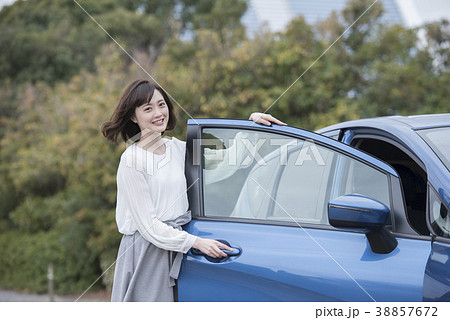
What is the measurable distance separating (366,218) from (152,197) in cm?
96

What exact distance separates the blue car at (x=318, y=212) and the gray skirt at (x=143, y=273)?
8cm

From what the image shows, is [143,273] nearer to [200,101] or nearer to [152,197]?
[152,197]

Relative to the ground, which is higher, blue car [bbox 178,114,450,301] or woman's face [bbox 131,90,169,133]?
woman's face [bbox 131,90,169,133]

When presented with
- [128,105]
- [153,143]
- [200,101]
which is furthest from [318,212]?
[200,101]

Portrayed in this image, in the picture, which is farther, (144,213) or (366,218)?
(144,213)

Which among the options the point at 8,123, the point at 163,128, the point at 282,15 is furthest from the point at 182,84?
the point at 282,15

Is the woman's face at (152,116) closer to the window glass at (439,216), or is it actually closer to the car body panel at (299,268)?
the car body panel at (299,268)

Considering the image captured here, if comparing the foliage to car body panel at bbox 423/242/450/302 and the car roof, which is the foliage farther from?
car body panel at bbox 423/242/450/302

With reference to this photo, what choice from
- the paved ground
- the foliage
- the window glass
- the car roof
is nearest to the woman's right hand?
the window glass

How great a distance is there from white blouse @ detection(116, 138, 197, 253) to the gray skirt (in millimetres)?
67

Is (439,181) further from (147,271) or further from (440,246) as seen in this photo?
(147,271)

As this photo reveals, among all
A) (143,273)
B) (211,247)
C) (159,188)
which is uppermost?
(159,188)

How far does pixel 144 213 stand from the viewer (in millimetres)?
2201

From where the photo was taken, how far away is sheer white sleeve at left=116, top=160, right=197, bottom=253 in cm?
215
